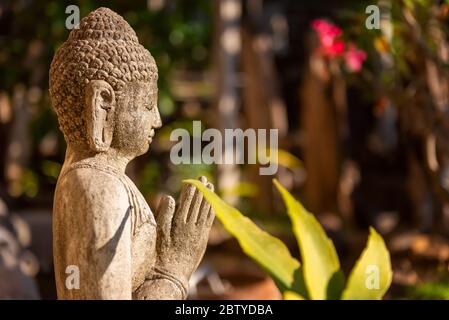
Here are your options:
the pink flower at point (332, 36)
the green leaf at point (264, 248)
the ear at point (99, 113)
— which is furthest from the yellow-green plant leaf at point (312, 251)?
the pink flower at point (332, 36)

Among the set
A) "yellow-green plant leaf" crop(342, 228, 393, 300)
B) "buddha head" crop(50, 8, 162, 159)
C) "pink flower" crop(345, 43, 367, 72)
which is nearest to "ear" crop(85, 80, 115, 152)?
"buddha head" crop(50, 8, 162, 159)

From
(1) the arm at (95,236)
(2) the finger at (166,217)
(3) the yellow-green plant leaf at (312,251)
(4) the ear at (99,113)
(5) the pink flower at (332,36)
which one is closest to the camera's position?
(1) the arm at (95,236)

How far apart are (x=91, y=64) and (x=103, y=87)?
7 centimetres

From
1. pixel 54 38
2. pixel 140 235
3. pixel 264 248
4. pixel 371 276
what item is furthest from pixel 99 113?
pixel 54 38

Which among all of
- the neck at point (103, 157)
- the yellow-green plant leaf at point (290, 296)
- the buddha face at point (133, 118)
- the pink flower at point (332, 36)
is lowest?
the yellow-green plant leaf at point (290, 296)

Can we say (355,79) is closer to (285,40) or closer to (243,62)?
(243,62)

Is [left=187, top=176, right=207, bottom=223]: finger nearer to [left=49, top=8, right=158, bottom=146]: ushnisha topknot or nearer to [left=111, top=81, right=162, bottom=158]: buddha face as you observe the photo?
[left=111, top=81, right=162, bottom=158]: buddha face

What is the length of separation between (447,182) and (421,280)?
132 cm

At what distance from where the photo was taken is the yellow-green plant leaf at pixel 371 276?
7.59 feet

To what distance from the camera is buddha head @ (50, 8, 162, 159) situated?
6.71ft

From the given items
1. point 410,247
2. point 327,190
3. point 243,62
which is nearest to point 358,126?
point 327,190

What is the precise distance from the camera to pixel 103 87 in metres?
2.04

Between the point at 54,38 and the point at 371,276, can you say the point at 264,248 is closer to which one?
the point at 371,276

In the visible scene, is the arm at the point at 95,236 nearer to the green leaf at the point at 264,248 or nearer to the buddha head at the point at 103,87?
the buddha head at the point at 103,87
